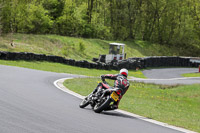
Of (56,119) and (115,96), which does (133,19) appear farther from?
(56,119)

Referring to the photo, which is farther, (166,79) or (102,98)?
(166,79)

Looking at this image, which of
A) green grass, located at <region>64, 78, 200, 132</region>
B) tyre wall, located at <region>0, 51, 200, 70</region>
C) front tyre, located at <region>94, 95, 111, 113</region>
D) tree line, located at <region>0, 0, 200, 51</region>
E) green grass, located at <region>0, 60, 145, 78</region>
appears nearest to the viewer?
front tyre, located at <region>94, 95, 111, 113</region>

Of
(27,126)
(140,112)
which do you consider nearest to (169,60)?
(140,112)

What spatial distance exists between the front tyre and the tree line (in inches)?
1727

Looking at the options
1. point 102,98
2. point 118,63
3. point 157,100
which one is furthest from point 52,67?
point 102,98

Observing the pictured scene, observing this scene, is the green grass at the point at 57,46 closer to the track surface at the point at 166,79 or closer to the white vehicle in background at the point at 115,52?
the white vehicle in background at the point at 115,52

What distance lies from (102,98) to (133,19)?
6365 cm

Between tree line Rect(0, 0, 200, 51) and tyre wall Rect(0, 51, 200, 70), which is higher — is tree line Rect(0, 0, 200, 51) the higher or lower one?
the higher one

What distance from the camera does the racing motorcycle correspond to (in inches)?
386

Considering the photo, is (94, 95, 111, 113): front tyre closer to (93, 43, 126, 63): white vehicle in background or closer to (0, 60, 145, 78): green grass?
(0, 60, 145, 78): green grass

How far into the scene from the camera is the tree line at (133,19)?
5438 cm

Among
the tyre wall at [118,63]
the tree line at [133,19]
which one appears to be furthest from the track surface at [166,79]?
the tree line at [133,19]

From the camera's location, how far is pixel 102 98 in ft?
32.9

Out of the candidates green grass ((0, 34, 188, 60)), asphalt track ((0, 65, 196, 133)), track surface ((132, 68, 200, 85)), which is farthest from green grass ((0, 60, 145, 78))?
asphalt track ((0, 65, 196, 133))
